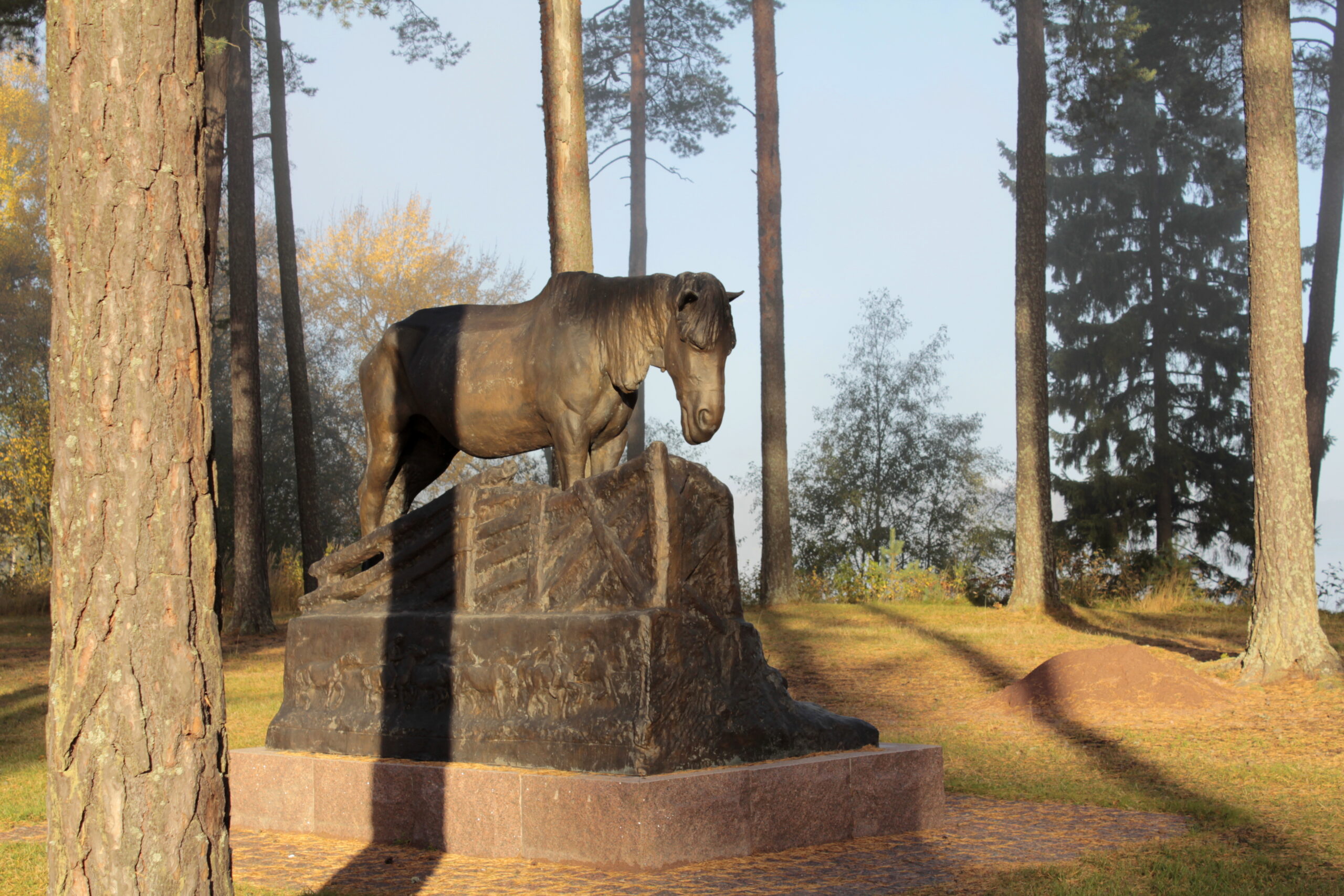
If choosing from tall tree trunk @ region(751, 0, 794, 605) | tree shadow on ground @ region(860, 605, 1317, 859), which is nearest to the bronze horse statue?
tree shadow on ground @ region(860, 605, 1317, 859)

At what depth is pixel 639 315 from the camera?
616 centimetres

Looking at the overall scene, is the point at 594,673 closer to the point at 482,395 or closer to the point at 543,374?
the point at 543,374

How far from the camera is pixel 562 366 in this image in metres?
6.28

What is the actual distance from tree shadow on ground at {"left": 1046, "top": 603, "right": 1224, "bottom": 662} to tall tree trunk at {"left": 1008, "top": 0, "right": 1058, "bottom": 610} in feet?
0.90

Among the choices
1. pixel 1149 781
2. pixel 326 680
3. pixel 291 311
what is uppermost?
pixel 291 311

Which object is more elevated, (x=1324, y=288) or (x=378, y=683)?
(x=1324, y=288)

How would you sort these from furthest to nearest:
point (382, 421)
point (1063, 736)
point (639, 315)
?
point (1063, 736) < point (382, 421) < point (639, 315)

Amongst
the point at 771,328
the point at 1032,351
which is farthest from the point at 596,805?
the point at 771,328

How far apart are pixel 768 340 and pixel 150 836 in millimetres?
16812

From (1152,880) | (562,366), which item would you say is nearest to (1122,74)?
(562,366)

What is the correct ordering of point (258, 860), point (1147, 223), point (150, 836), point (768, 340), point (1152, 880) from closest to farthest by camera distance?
point (150, 836) → point (1152, 880) → point (258, 860) → point (768, 340) → point (1147, 223)

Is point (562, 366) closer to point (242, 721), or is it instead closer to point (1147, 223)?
point (242, 721)

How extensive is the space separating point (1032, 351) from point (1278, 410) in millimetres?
6711

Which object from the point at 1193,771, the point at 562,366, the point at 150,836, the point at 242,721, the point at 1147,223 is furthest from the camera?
the point at 1147,223
